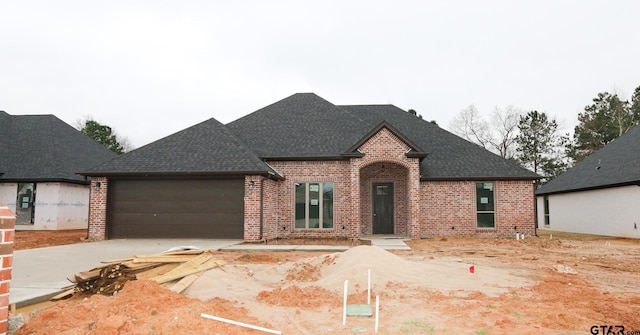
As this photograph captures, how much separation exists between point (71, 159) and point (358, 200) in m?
18.9

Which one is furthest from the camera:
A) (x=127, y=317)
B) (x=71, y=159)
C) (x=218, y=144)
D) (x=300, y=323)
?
(x=71, y=159)

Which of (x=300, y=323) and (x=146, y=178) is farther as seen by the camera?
(x=146, y=178)

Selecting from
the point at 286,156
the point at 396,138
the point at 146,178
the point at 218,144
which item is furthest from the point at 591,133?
the point at 146,178

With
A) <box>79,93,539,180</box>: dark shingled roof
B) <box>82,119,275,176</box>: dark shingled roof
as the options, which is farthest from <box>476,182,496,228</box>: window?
<box>82,119,275,176</box>: dark shingled roof

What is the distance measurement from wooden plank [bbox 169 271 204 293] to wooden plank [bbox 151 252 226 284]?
10cm

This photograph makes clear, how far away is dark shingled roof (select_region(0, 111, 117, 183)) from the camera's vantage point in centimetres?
2205

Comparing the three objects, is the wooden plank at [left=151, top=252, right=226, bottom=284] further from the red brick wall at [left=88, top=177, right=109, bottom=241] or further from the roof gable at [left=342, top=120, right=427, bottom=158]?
the red brick wall at [left=88, top=177, right=109, bottom=241]

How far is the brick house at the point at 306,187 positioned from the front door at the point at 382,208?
0.05 meters

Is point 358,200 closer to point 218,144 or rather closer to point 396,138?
point 396,138

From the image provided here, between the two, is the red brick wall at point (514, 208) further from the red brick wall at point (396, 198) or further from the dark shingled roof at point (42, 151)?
the dark shingled roof at point (42, 151)

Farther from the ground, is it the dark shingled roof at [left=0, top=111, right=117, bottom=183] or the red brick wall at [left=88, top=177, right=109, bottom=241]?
the dark shingled roof at [left=0, top=111, right=117, bottom=183]

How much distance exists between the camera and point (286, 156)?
58.2 ft

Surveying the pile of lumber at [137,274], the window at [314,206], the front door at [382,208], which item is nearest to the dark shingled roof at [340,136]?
the window at [314,206]

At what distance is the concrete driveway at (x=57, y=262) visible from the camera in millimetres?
6355
